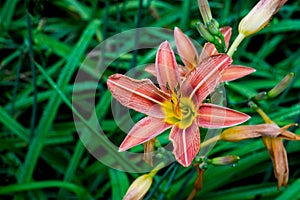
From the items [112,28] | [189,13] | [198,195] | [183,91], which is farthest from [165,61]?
[112,28]

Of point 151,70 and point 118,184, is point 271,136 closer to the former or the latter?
point 151,70

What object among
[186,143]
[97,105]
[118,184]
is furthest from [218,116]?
[97,105]

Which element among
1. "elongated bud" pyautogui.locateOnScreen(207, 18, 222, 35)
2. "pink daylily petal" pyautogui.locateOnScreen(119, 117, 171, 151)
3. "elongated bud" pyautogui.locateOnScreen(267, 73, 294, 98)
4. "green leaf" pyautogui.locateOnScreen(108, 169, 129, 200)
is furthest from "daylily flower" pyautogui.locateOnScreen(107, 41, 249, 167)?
"green leaf" pyautogui.locateOnScreen(108, 169, 129, 200)

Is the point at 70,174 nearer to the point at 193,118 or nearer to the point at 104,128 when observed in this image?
the point at 104,128

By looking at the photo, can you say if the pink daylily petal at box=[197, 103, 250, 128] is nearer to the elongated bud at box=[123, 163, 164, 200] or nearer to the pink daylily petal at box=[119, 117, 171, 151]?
the pink daylily petal at box=[119, 117, 171, 151]

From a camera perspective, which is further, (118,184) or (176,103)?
(118,184)

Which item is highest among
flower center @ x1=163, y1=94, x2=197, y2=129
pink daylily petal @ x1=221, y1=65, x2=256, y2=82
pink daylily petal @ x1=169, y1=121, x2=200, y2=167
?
pink daylily petal @ x1=221, y1=65, x2=256, y2=82

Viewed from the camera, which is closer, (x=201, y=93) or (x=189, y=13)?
(x=201, y=93)
